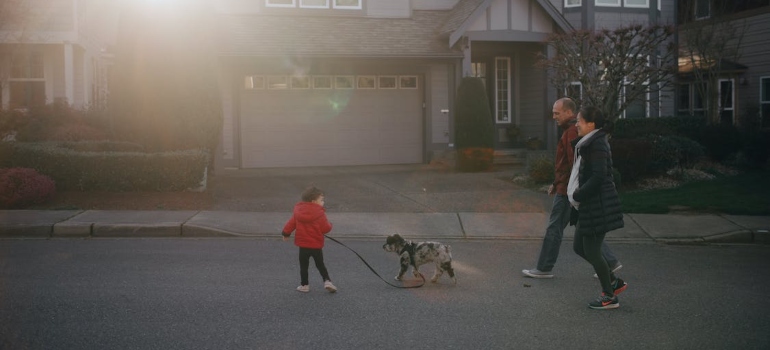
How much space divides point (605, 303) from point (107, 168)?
9.73 metres

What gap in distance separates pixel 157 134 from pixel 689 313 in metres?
11.3

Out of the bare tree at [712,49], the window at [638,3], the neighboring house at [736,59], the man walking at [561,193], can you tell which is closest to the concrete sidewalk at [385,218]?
the man walking at [561,193]

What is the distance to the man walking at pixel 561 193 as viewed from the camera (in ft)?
24.2

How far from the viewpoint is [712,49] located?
A: 70.3 ft

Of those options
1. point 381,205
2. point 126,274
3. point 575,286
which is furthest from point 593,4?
point 126,274

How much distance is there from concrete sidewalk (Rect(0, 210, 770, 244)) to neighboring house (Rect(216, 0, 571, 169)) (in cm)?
684

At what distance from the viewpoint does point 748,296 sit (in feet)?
23.1

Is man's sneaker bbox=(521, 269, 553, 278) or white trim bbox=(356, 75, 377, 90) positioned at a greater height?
white trim bbox=(356, 75, 377, 90)

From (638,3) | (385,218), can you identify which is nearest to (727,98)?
(638,3)

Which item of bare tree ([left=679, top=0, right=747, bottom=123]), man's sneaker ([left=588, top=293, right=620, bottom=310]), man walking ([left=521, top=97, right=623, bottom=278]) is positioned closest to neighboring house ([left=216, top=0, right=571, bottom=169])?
bare tree ([left=679, top=0, right=747, bottom=123])

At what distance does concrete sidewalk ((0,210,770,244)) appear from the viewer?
10.5m

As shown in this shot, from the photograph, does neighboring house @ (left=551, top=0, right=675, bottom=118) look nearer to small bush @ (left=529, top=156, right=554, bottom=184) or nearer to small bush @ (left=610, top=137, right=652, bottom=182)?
small bush @ (left=610, top=137, right=652, bottom=182)

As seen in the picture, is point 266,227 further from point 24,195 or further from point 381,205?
point 24,195

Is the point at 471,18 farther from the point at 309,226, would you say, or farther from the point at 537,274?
the point at 309,226
